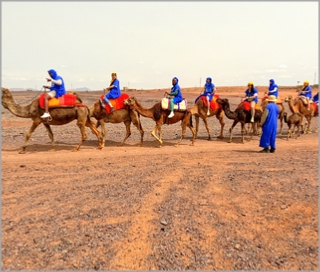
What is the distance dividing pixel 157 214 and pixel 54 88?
268 inches

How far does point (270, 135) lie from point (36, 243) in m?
8.80

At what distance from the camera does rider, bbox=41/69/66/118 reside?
32.0ft

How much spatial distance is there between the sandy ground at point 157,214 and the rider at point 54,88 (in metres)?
2.02

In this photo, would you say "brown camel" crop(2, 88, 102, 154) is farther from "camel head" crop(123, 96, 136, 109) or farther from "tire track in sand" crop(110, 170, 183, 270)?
"tire track in sand" crop(110, 170, 183, 270)

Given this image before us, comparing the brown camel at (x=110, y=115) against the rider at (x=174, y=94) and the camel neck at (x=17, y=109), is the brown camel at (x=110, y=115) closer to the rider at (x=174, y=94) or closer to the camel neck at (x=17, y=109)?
the rider at (x=174, y=94)

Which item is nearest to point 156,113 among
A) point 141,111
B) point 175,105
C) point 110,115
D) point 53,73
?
point 141,111

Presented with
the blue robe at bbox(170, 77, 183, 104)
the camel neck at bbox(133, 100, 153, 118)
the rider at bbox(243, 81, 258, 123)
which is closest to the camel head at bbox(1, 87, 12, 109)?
the camel neck at bbox(133, 100, 153, 118)

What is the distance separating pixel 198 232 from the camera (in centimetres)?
477

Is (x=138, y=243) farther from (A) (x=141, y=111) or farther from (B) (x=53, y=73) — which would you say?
(A) (x=141, y=111)

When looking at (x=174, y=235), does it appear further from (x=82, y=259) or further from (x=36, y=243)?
(x=36, y=243)

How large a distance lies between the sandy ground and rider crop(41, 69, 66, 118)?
2.02 m

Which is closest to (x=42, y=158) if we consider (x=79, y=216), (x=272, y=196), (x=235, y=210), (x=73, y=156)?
(x=73, y=156)

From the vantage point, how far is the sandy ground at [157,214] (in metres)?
4.17

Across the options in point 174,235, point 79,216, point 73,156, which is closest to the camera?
point 174,235
